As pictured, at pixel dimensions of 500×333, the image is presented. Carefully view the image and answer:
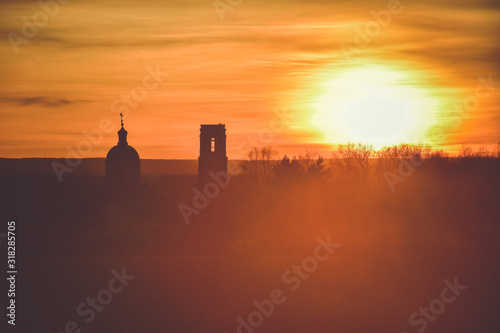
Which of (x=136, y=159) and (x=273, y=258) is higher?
(x=136, y=159)

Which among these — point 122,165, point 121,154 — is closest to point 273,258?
point 122,165

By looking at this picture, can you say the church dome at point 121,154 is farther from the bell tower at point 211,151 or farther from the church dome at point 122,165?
the bell tower at point 211,151

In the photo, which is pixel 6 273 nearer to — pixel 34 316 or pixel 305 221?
pixel 34 316

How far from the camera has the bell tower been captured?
55.8 m

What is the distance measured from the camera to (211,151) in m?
55.9

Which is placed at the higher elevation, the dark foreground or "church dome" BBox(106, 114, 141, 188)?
"church dome" BBox(106, 114, 141, 188)

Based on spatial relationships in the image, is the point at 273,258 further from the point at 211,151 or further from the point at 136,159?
the point at 136,159

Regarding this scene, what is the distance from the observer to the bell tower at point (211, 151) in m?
55.8

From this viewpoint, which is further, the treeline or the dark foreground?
the treeline

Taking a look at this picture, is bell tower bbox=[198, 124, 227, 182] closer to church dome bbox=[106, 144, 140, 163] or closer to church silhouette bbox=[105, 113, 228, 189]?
church silhouette bbox=[105, 113, 228, 189]

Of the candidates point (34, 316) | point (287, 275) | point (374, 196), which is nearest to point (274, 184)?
point (374, 196)

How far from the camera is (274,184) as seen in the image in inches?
2093

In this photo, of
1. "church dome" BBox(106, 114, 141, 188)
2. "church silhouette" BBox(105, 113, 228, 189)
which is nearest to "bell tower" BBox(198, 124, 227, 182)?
"church silhouette" BBox(105, 113, 228, 189)

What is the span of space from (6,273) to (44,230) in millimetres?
18144
